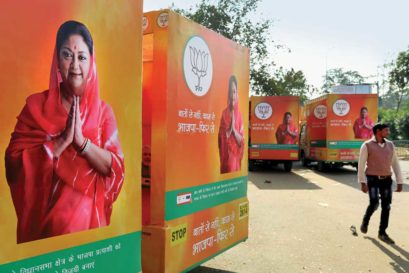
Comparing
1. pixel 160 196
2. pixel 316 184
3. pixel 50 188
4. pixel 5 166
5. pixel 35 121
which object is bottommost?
pixel 316 184

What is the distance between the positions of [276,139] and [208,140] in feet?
42.4

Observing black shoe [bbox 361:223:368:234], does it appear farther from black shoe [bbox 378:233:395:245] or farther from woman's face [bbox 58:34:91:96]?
woman's face [bbox 58:34:91:96]

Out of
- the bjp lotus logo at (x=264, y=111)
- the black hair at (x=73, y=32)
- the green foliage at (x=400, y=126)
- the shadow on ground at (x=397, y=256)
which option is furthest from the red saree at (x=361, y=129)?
the green foliage at (x=400, y=126)

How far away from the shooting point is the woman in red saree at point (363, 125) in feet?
52.9

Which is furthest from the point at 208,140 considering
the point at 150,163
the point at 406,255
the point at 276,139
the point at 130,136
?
the point at 276,139

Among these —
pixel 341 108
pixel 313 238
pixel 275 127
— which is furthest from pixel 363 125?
pixel 313 238

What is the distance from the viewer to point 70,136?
231cm

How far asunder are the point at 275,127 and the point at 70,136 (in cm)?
1474

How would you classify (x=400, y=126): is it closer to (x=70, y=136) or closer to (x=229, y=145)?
(x=229, y=145)

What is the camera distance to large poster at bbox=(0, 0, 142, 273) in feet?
6.48

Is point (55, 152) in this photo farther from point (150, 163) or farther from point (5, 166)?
point (150, 163)

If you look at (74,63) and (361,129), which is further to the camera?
(361,129)

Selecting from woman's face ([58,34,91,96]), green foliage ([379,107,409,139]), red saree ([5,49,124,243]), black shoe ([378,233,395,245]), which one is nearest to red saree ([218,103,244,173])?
red saree ([5,49,124,243])

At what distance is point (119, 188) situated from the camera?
8.84 feet
